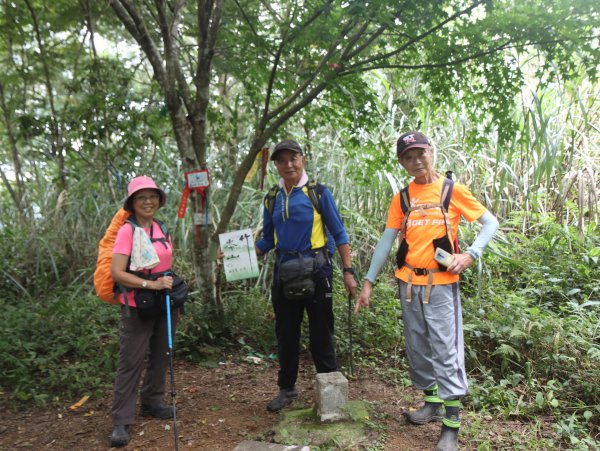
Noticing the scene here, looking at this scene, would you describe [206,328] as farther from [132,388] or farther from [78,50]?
[78,50]

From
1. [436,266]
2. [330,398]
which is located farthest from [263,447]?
[436,266]

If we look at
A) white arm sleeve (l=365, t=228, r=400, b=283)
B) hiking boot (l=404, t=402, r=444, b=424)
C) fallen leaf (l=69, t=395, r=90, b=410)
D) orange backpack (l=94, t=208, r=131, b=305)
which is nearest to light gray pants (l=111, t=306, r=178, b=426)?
orange backpack (l=94, t=208, r=131, b=305)

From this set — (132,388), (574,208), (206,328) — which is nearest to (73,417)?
(132,388)

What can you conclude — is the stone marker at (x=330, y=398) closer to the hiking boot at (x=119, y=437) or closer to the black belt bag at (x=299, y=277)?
the black belt bag at (x=299, y=277)

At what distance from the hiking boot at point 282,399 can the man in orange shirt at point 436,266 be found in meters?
0.99

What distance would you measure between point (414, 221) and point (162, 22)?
2551 mm

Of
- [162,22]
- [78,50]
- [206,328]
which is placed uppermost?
[78,50]

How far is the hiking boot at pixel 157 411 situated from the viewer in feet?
10.3

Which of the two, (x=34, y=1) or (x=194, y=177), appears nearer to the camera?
(x=194, y=177)

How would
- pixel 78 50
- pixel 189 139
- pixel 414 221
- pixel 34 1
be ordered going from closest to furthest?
pixel 414 221 < pixel 189 139 < pixel 34 1 < pixel 78 50

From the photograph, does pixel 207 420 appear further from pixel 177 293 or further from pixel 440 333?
pixel 440 333

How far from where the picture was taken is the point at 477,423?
288cm

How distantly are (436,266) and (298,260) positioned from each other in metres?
0.87

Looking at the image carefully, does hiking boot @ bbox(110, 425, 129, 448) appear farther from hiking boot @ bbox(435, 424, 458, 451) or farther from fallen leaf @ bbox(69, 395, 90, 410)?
hiking boot @ bbox(435, 424, 458, 451)
